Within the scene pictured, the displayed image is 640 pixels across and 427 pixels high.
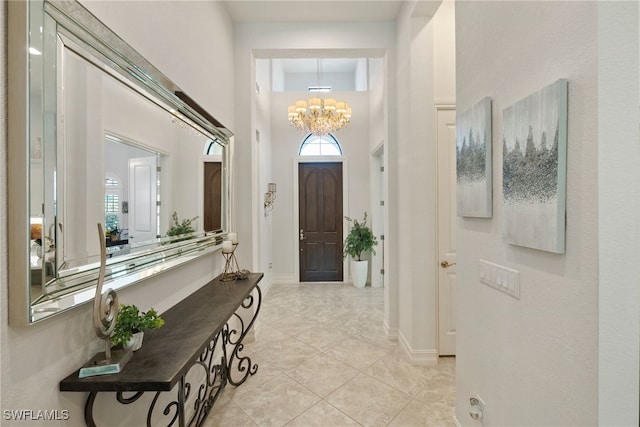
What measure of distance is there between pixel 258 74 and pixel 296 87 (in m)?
1.99

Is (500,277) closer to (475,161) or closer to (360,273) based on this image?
(475,161)

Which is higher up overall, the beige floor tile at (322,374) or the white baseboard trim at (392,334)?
the white baseboard trim at (392,334)

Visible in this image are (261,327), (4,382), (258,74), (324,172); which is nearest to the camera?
(4,382)

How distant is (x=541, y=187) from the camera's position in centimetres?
108

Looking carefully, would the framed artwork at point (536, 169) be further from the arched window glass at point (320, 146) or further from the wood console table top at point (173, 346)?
the arched window glass at point (320, 146)

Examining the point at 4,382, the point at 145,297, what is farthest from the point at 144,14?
the point at 4,382

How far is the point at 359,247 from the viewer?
513 cm

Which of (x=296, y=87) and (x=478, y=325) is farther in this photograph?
(x=296, y=87)

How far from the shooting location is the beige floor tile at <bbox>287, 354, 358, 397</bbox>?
230 centimetres

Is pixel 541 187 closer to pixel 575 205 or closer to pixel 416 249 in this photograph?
pixel 575 205

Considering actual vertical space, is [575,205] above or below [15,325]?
above

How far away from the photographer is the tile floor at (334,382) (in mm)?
1981

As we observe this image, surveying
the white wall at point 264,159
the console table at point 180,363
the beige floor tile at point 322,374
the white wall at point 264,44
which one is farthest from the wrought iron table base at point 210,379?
the white wall at point 264,159

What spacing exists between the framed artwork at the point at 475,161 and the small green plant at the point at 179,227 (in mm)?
1718
